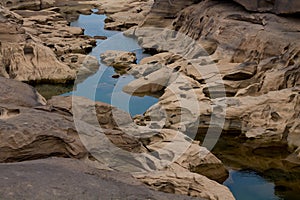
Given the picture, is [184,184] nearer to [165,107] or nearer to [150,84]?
[165,107]

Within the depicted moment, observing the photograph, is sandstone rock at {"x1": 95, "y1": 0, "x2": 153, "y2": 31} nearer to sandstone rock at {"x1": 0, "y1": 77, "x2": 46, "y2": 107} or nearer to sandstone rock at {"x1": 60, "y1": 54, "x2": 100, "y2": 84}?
sandstone rock at {"x1": 60, "y1": 54, "x2": 100, "y2": 84}

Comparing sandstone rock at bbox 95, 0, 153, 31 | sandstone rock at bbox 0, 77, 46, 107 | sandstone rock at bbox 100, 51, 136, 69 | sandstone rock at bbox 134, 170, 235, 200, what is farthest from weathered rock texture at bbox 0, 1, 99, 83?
sandstone rock at bbox 134, 170, 235, 200

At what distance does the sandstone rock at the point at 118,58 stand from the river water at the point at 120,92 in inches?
12.5

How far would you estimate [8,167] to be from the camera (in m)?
5.59

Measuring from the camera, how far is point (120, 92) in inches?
695

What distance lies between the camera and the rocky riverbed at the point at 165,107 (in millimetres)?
6848

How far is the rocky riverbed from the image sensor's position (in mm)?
6848

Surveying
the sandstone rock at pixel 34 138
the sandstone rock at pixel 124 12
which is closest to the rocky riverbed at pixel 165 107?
the sandstone rock at pixel 34 138

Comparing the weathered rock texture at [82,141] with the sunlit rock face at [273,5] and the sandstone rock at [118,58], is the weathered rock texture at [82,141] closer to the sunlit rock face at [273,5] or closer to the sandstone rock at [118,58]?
the sunlit rock face at [273,5]

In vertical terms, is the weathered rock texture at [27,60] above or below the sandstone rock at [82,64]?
above

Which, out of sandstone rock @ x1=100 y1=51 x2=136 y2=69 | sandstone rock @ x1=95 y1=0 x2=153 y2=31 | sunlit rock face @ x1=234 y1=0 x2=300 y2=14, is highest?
sunlit rock face @ x1=234 y1=0 x2=300 y2=14

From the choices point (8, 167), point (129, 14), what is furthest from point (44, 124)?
point (129, 14)

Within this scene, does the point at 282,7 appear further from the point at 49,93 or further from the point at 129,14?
the point at 129,14

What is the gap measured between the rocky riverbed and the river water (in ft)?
1.25
